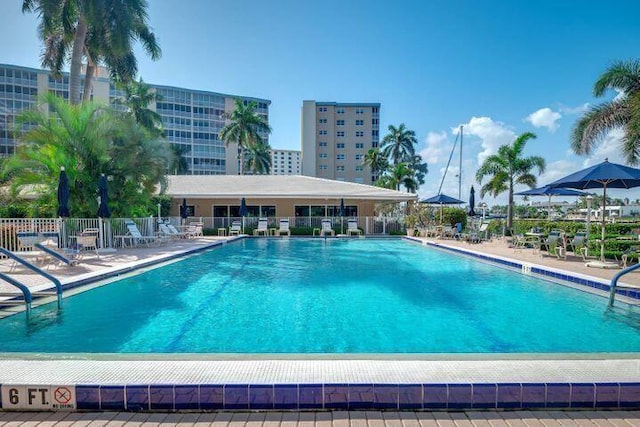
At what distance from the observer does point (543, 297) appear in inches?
289

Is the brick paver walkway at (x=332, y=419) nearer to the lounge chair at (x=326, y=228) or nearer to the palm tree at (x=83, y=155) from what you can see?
the palm tree at (x=83, y=155)

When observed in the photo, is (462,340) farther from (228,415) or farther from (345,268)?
(345,268)

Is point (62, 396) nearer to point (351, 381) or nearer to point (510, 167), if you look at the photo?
point (351, 381)

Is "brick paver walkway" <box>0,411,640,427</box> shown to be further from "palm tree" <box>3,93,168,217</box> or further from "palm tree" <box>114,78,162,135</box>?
"palm tree" <box>114,78,162,135</box>

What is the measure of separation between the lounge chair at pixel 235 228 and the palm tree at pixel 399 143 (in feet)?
98.9

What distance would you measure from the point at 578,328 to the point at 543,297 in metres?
1.99

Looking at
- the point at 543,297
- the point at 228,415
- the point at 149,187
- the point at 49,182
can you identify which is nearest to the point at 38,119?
the point at 49,182

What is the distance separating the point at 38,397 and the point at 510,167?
2650cm

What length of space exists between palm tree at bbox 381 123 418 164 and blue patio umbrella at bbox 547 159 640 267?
35.9m

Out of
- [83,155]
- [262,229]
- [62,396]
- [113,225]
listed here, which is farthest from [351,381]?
[262,229]

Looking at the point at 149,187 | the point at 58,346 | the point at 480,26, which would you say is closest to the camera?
the point at 58,346

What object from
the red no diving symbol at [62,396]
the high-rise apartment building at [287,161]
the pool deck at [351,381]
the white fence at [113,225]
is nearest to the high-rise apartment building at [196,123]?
the white fence at [113,225]

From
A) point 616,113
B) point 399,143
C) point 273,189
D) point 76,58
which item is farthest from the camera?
point 399,143

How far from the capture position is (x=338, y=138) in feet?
205
